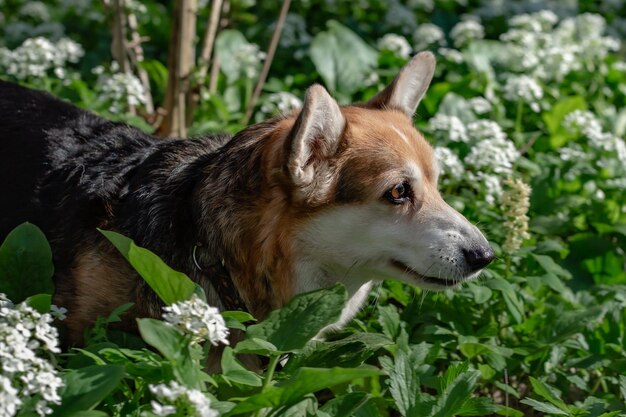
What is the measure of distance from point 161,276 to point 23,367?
0.58 m

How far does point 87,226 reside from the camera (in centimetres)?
399

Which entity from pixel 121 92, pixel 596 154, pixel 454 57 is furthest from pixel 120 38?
pixel 596 154

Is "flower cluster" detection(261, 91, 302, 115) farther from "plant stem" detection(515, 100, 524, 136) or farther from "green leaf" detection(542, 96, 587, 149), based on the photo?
"green leaf" detection(542, 96, 587, 149)

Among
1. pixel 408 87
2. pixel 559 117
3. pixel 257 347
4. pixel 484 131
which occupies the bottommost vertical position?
pixel 559 117

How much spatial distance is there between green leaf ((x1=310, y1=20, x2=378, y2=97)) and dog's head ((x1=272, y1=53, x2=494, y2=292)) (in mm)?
2983

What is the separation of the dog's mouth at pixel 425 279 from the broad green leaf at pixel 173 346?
112 centimetres

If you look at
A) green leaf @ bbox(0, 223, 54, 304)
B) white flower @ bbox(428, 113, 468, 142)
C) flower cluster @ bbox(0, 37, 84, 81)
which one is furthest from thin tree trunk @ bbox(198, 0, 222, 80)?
green leaf @ bbox(0, 223, 54, 304)

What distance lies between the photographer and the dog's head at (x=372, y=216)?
3.72 metres

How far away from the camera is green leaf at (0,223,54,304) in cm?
362

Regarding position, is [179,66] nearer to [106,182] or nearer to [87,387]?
[106,182]

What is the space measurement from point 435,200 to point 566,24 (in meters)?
4.59

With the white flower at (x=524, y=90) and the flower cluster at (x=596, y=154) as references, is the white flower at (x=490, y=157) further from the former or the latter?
the white flower at (x=524, y=90)

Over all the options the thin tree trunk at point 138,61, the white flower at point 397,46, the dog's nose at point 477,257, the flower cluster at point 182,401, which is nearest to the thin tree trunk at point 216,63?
the thin tree trunk at point 138,61

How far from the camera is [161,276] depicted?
10.4 feet
